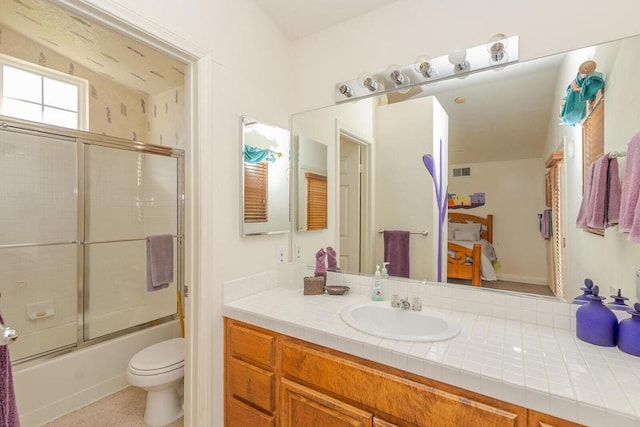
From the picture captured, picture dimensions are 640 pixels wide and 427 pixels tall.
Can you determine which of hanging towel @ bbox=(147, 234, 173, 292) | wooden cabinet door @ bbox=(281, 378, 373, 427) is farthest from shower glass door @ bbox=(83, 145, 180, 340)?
wooden cabinet door @ bbox=(281, 378, 373, 427)

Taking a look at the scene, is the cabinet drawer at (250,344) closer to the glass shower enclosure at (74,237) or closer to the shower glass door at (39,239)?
the glass shower enclosure at (74,237)

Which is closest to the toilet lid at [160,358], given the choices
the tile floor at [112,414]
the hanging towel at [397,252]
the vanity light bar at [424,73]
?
the tile floor at [112,414]

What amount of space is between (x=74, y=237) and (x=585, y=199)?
135 inches

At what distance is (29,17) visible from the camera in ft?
6.86

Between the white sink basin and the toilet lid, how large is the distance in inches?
48.0

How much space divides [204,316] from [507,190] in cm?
160

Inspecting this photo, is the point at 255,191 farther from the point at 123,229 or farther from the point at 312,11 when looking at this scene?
the point at 123,229

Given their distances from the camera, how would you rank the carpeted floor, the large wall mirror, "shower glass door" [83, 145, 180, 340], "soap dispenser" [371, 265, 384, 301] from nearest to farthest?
1. the large wall mirror
2. the carpeted floor
3. "soap dispenser" [371, 265, 384, 301]
4. "shower glass door" [83, 145, 180, 340]

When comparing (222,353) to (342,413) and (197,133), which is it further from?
(197,133)

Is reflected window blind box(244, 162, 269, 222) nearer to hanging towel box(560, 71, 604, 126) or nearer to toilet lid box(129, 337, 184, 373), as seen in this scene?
toilet lid box(129, 337, 184, 373)

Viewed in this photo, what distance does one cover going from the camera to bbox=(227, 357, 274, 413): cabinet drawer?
1323mm

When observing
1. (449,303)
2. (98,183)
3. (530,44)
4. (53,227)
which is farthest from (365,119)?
(53,227)

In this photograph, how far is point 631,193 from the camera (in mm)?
967

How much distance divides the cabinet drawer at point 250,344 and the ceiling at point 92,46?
5.33 feet
